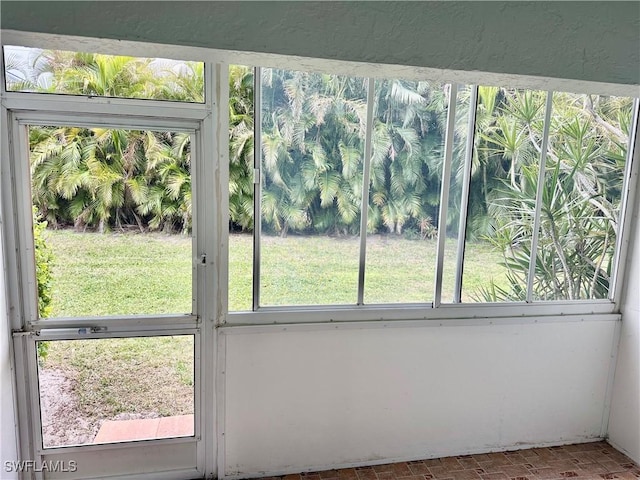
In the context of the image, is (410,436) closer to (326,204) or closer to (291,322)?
(291,322)

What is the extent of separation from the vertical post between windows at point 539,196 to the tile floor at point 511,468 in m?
1.01

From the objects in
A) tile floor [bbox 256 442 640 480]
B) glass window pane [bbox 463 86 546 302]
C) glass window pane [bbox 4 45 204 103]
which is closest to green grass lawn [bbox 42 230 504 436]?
glass window pane [bbox 463 86 546 302]

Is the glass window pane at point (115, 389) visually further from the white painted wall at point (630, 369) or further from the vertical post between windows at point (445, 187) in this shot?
the white painted wall at point (630, 369)

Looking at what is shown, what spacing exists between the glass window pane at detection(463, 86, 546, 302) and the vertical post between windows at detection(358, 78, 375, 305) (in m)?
0.67

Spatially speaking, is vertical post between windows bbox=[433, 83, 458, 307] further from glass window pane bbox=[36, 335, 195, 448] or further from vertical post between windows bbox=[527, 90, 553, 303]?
glass window pane bbox=[36, 335, 195, 448]

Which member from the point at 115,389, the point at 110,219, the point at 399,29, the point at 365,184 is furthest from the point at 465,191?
the point at 115,389

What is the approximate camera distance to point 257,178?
2.21 meters

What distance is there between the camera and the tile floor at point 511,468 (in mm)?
2422

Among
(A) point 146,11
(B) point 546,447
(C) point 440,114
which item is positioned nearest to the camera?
(A) point 146,11

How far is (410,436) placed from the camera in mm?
2557

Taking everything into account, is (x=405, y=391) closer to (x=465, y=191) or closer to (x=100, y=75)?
(x=465, y=191)

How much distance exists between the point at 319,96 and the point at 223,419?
1.87m

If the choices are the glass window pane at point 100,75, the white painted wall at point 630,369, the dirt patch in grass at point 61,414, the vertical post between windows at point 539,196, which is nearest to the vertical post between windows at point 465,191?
the vertical post between windows at point 539,196

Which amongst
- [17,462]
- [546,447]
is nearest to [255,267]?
[17,462]
